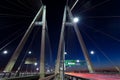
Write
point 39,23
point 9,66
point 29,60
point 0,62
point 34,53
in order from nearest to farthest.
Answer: point 9,66 < point 39,23 < point 29,60 < point 0,62 < point 34,53

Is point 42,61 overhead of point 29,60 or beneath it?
beneath

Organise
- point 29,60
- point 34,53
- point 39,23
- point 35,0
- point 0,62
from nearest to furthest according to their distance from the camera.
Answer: point 35,0
point 39,23
point 29,60
point 0,62
point 34,53

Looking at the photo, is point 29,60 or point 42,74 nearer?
point 42,74

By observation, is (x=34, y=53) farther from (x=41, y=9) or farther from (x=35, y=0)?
(x=35, y=0)

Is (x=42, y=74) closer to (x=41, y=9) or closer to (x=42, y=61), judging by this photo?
(x=42, y=61)

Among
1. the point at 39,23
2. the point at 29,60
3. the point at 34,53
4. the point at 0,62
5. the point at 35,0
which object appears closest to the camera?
the point at 35,0

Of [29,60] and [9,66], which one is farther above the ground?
[29,60]

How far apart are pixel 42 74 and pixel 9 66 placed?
5075 millimetres

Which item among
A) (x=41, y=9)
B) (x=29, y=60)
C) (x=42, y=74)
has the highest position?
(x=41, y=9)

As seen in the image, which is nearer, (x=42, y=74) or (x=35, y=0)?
(x=42, y=74)

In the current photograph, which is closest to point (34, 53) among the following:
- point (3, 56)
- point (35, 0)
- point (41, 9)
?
point (3, 56)

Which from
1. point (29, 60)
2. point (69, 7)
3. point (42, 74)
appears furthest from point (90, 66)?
point (29, 60)

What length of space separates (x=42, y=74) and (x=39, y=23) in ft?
35.0

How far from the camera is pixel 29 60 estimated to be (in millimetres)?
68188
